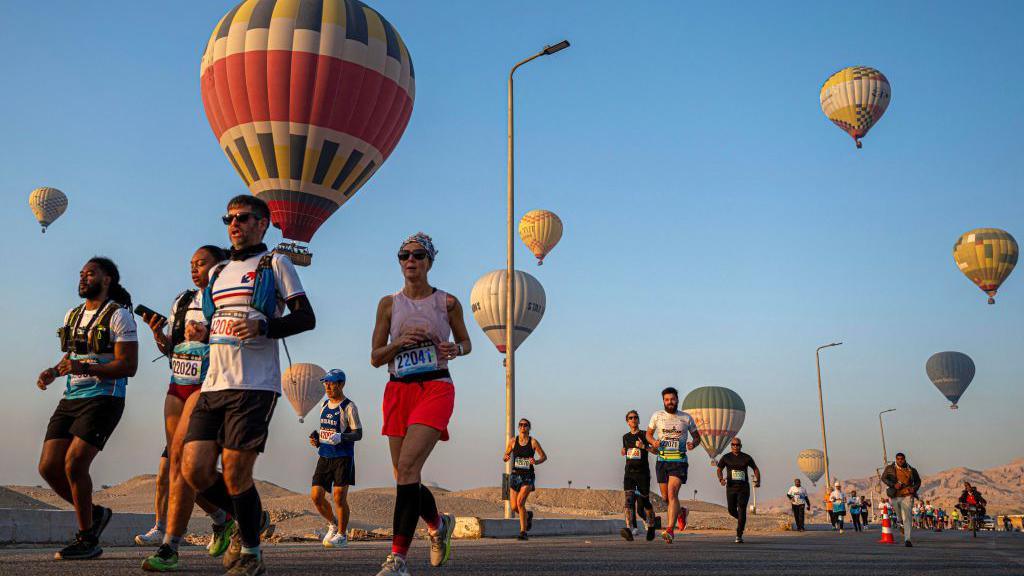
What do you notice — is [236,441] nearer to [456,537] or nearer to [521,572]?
[521,572]

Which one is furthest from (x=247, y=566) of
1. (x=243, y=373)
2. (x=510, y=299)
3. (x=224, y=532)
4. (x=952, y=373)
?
(x=952, y=373)

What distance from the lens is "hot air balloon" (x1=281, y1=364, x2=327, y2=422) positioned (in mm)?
61531

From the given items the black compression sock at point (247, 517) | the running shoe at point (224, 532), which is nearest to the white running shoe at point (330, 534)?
the running shoe at point (224, 532)

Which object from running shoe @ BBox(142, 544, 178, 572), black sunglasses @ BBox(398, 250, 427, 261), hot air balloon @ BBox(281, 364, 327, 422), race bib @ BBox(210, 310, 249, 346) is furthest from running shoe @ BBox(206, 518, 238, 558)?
hot air balloon @ BBox(281, 364, 327, 422)

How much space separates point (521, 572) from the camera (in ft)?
22.2

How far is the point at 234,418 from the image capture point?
532cm

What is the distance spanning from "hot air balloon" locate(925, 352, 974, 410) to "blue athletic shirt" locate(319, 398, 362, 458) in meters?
73.7

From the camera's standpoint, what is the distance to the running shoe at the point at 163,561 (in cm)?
612

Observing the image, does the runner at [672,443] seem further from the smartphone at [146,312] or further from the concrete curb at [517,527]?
the smartphone at [146,312]

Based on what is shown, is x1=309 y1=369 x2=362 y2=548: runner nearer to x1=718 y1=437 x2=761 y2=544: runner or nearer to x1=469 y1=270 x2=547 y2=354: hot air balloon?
x1=718 y1=437 x2=761 y2=544: runner

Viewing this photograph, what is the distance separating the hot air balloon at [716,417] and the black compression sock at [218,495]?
61299 mm

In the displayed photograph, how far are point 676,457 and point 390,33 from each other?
2091cm

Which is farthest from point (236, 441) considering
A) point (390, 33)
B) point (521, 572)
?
point (390, 33)

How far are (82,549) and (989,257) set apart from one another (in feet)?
198
